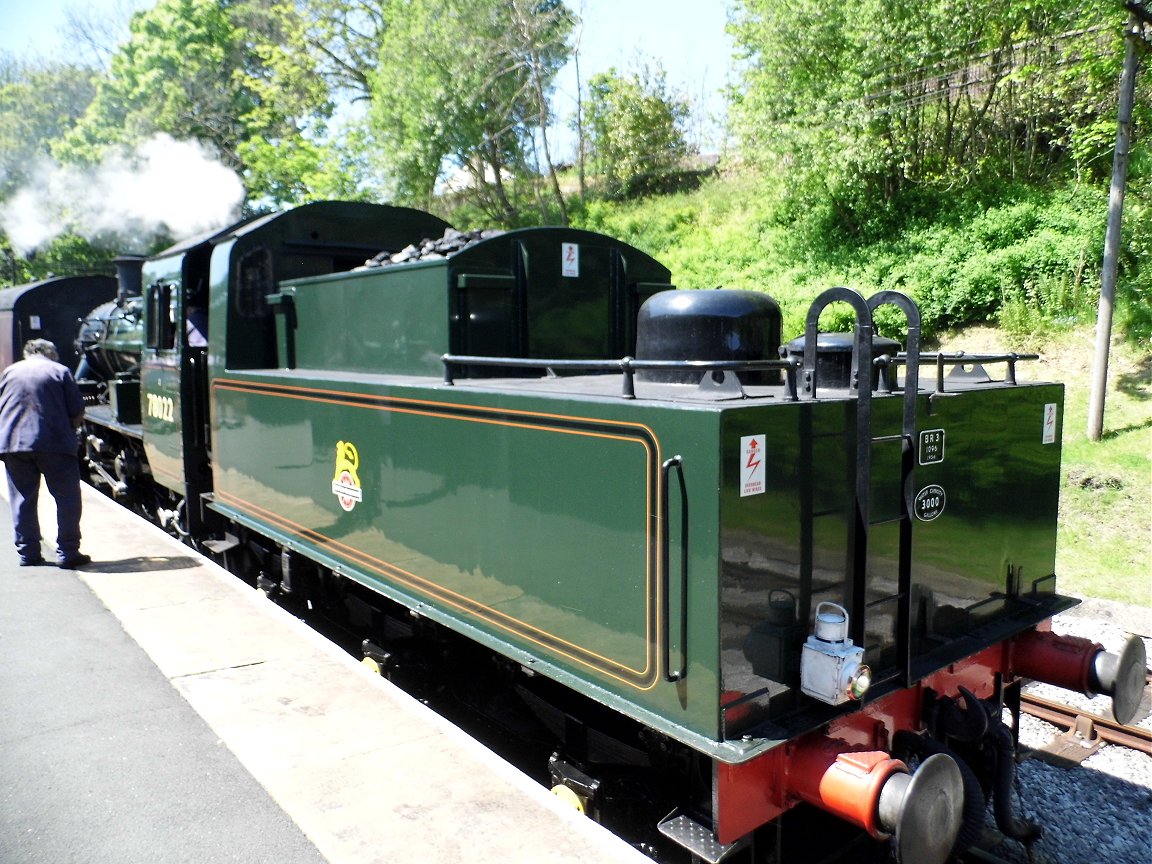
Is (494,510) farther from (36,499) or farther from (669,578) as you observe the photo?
(36,499)

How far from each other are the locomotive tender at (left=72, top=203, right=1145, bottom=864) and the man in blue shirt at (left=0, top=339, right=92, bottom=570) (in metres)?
2.23

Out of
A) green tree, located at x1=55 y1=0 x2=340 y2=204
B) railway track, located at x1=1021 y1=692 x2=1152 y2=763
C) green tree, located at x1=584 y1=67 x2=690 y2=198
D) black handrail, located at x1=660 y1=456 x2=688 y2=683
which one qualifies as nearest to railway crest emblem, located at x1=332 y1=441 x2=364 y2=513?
black handrail, located at x1=660 y1=456 x2=688 y2=683

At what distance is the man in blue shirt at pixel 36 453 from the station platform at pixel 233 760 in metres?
1.15

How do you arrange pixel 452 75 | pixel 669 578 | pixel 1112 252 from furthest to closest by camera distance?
pixel 452 75 < pixel 1112 252 < pixel 669 578

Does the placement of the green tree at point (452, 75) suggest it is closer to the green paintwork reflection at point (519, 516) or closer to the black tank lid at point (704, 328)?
the green paintwork reflection at point (519, 516)

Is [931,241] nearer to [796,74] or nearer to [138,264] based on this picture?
[796,74]

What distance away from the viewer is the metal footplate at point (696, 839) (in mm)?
2668

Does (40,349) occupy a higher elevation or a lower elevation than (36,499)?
higher

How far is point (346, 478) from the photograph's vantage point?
4.61 metres

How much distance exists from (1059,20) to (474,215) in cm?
1946

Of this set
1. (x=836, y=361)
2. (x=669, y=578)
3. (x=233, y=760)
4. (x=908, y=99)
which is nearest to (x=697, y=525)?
(x=669, y=578)

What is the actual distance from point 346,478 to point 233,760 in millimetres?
1552

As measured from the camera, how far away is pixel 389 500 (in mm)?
4223

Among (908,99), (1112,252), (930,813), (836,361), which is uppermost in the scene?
(908,99)
